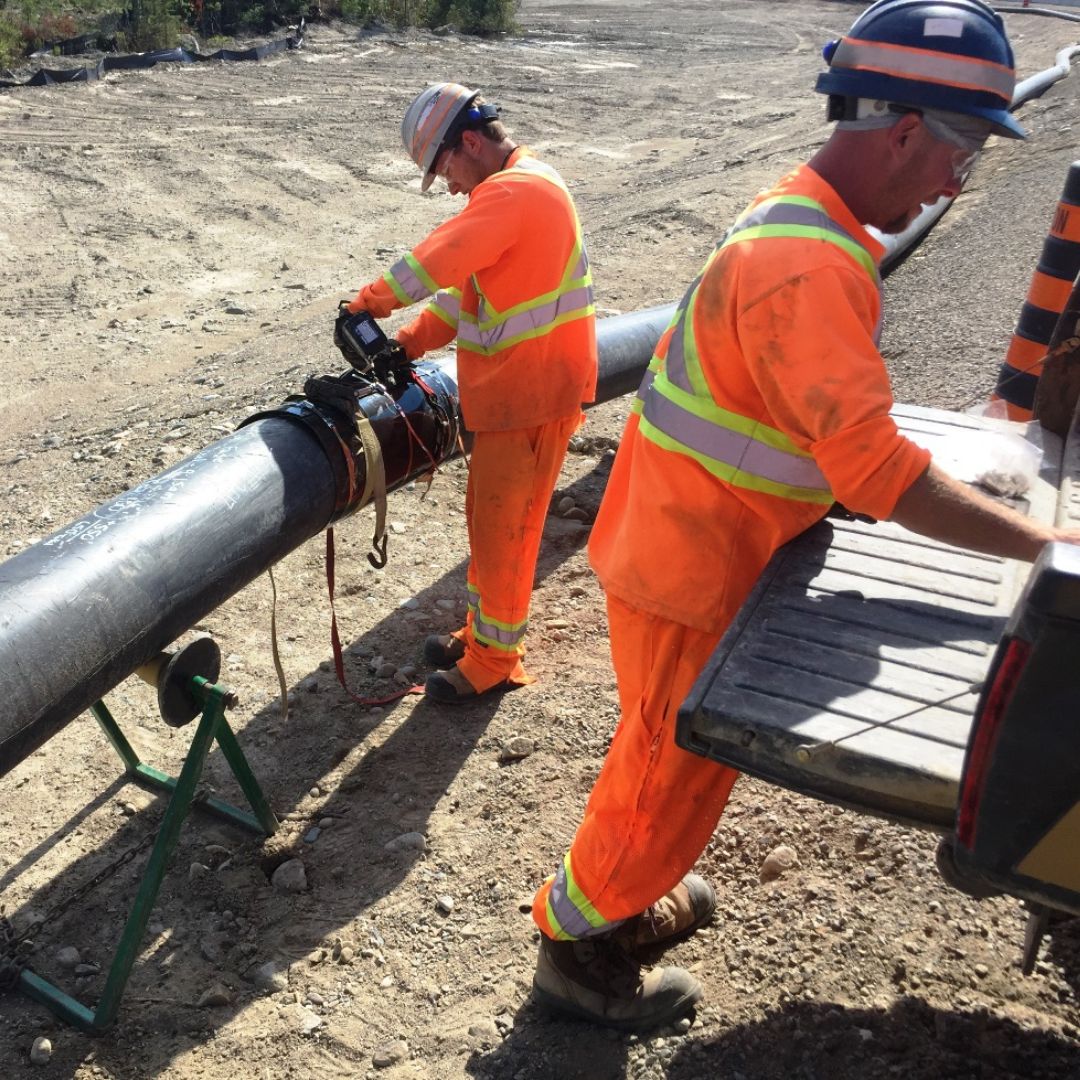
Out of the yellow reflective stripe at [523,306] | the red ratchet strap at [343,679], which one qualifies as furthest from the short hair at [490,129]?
the red ratchet strap at [343,679]

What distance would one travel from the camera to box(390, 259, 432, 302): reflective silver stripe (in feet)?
11.5

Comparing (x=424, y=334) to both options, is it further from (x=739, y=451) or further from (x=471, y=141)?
(x=739, y=451)

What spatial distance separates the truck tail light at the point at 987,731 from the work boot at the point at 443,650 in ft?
9.13

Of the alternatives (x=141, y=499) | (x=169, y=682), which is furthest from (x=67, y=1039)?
(x=141, y=499)

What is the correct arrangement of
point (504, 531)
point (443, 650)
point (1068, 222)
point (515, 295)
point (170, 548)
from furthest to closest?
point (1068, 222), point (443, 650), point (504, 531), point (515, 295), point (170, 548)

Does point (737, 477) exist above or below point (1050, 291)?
above

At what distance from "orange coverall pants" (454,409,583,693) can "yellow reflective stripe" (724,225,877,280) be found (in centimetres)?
183

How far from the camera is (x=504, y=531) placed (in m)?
4.00

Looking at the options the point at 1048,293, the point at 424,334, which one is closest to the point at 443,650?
the point at 424,334

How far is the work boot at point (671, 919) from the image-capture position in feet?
8.87

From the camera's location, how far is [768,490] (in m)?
2.32

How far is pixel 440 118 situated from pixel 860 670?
2471mm

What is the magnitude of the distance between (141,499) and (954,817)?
2.24m

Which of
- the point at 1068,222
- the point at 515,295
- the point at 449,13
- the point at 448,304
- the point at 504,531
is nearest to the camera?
the point at 515,295
